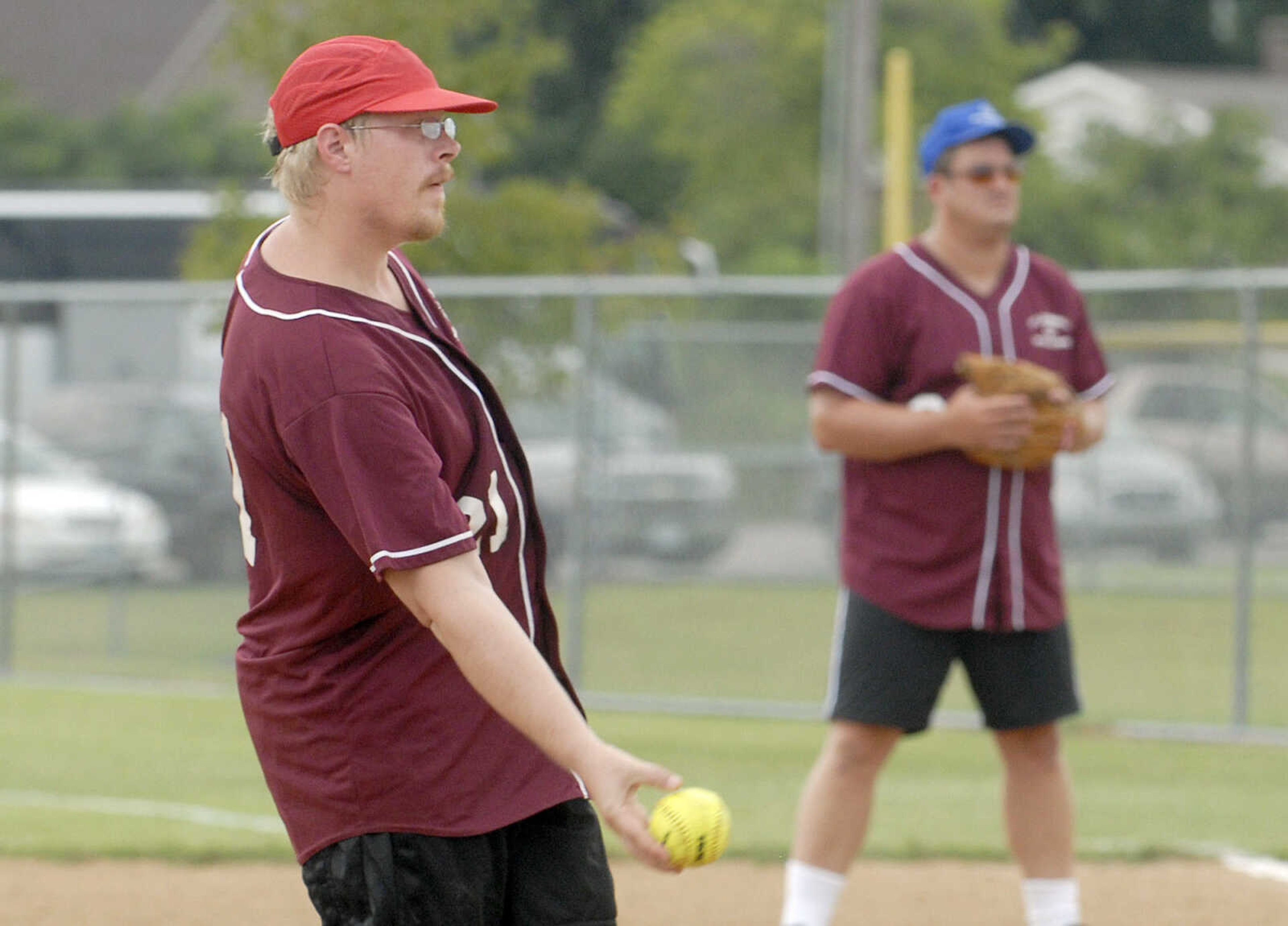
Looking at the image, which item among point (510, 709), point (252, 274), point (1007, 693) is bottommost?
point (1007, 693)

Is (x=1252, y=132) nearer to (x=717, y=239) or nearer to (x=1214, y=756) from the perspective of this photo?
(x=717, y=239)

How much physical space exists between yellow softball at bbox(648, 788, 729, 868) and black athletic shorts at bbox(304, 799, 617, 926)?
1.19ft

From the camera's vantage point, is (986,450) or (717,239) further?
(717,239)

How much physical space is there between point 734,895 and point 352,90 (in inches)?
153

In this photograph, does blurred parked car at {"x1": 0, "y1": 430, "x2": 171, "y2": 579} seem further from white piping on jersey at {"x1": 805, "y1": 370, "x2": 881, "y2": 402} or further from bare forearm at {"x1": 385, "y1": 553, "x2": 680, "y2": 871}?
bare forearm at {"x1": 385, "y1": 553, "x2": 680, "y2": 871}

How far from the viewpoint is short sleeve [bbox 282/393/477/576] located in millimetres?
2828

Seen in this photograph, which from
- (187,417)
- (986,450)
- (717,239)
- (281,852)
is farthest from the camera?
(717,239)

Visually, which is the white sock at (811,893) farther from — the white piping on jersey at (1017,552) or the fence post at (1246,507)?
the fence post at (1246,507)

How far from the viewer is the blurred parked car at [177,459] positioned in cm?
1193

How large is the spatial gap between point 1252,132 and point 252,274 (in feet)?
129

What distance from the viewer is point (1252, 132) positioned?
39812 mm

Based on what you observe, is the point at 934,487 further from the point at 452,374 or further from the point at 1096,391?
the point at 452,374

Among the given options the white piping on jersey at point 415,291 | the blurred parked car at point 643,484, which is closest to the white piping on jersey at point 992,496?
the white piping on jersey at point 415,291

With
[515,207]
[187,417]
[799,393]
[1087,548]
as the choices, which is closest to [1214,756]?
[1087,548]
